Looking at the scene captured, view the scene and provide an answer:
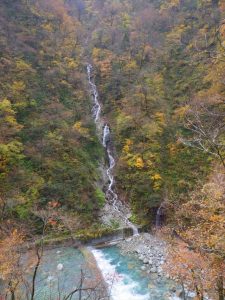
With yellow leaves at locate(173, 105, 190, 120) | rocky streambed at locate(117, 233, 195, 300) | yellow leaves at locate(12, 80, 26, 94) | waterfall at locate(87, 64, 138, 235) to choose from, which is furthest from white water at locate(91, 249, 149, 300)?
yellow leaves at locate(12, 80, 26, 94)

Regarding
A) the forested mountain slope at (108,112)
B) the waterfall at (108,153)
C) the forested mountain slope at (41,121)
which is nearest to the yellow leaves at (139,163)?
the forested mountain slope at (108,112)

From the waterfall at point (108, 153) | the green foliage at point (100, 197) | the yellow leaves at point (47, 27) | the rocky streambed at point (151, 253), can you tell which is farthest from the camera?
the yellow leaves at point (47, 27)

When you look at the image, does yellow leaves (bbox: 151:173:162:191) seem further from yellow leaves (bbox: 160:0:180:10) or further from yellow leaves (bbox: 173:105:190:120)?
yellow leaves (bbox: 160:0:180:10)

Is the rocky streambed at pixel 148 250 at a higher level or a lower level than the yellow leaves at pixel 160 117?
lower

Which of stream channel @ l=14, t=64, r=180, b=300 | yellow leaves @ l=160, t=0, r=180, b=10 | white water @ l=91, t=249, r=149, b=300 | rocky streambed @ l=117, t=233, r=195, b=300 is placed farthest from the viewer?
yellow leaves @ l=160, t=0, r=180, b=10

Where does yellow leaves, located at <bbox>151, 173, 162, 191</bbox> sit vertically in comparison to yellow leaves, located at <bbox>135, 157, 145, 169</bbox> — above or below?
below

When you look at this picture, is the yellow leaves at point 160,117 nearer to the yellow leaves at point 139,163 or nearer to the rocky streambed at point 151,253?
the yellow leaves at point 139,163

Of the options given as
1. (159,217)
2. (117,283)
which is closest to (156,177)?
(159,217)

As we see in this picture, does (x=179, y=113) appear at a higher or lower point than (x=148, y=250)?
higher

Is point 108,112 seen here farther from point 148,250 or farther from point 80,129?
point 148,250

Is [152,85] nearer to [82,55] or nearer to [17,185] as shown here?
[82,55]
